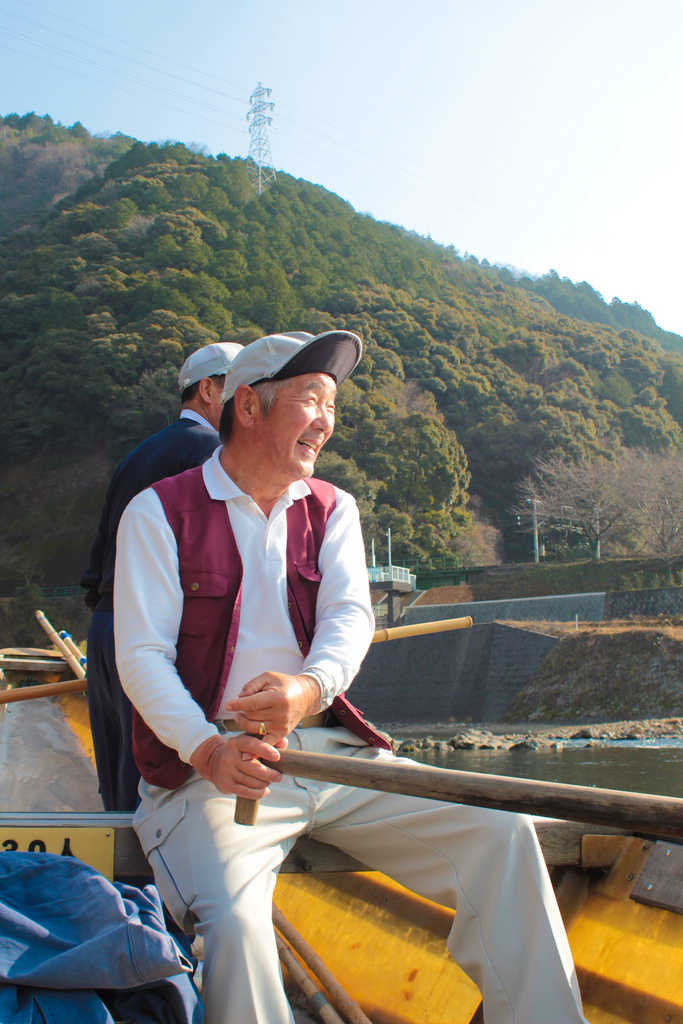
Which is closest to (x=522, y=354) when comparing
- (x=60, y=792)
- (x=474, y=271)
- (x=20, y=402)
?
(x=474, y=271)

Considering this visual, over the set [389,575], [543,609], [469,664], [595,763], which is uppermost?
[389,575]

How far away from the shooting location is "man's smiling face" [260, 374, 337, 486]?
184cm

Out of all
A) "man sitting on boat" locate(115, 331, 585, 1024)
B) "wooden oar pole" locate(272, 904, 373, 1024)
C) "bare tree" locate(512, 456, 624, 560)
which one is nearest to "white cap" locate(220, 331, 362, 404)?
"man sitting on boat" locate(115, 331, 585, 1024)

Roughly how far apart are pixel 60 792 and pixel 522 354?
200ft

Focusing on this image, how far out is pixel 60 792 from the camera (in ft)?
13.7

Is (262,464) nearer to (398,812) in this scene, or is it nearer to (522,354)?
(398,812)

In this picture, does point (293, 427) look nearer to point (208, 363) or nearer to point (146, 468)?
point (146, 468)

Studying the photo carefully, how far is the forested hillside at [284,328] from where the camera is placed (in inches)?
1805

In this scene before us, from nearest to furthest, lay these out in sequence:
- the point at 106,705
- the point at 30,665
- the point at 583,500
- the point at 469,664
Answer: the point at 106,705 → the point at 30,665 → the point at 469,664 → the point at 583,500

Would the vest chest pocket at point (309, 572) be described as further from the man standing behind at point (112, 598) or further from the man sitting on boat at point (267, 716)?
the man standing behind at point (112, 598)

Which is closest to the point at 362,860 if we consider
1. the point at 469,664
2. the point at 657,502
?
the point at 469,664

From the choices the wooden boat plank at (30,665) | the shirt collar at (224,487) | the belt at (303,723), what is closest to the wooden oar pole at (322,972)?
the belt at (303,723)

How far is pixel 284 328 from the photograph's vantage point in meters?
53.9

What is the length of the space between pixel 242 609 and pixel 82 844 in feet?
2.08
